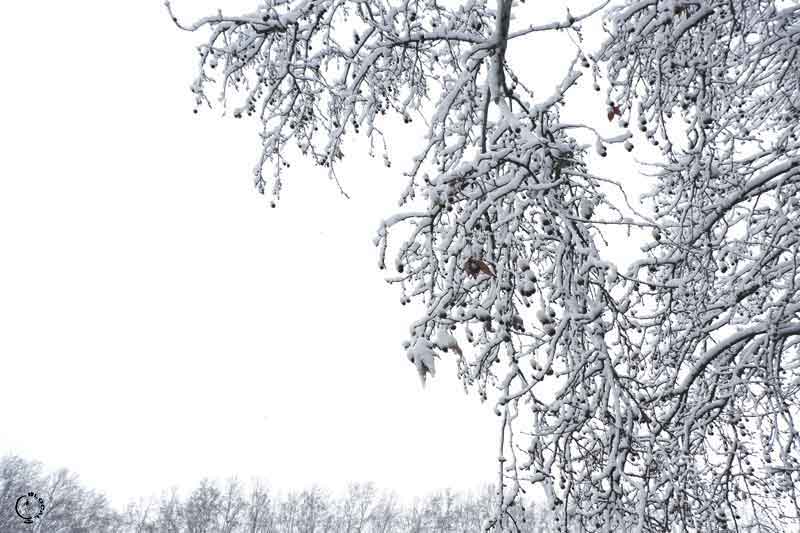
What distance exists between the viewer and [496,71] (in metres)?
2.62

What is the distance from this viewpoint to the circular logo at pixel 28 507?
164 ft

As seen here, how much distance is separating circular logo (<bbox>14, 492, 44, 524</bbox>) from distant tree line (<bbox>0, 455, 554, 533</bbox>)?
1.34 metres

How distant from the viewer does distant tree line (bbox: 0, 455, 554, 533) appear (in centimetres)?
5500

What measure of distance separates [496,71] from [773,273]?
309cm

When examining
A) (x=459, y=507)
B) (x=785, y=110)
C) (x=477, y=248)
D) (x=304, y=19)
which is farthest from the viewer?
(x=459, y=507)

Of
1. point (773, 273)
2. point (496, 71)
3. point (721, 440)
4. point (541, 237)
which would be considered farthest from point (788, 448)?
point (496, 71)

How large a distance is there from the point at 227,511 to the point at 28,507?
19703 millimetres

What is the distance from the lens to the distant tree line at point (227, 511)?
55.0 meters

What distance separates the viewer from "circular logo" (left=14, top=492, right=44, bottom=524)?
164ft

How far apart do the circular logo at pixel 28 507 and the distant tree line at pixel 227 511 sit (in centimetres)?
134

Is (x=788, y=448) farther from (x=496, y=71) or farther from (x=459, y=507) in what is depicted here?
(x=459, y=507)

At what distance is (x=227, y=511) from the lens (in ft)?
192

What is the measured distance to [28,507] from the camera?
166ft

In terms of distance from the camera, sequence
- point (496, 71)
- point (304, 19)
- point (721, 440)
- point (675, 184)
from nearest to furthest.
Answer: point (496, 71) → point (304, 19) → point (721, 440) → point (675, 184)
